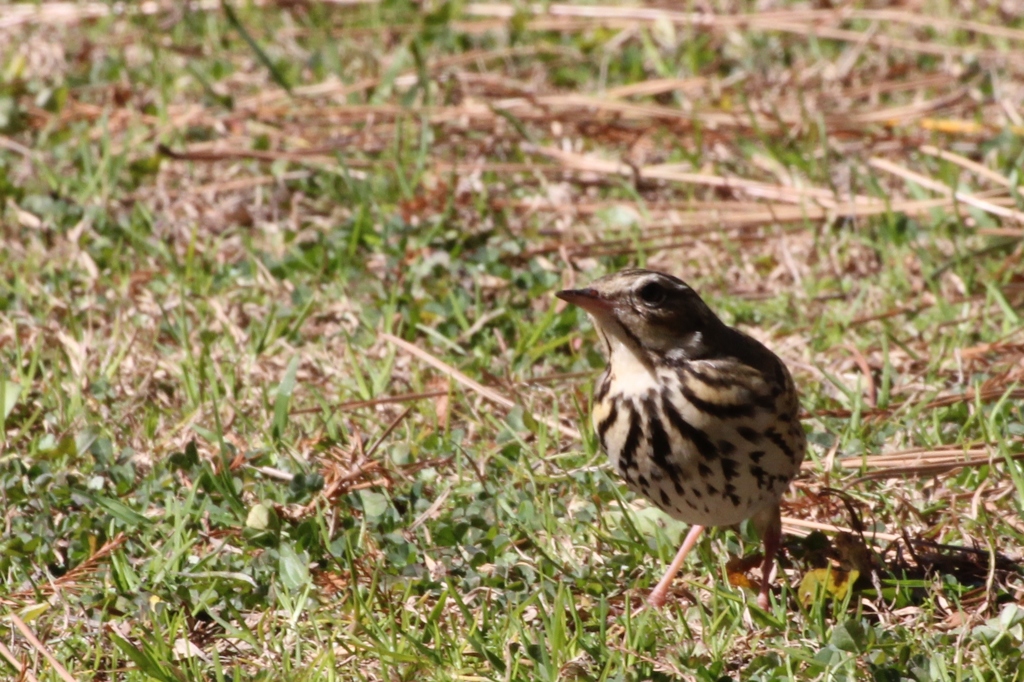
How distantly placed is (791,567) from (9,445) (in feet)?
7.07

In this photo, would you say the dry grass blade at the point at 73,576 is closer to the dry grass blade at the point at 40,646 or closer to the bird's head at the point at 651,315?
the dry grass blade at the point at 40,646

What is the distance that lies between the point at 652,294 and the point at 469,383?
1179mm

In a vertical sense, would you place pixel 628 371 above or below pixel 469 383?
above

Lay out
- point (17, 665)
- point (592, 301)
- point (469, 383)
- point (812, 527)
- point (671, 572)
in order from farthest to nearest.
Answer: point (469, 383)
point (812, 527)
point (671, 572)
point (592, 301)
point (17, 665)

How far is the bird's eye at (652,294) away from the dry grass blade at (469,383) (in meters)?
0.97

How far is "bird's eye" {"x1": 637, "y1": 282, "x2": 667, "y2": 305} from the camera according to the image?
3504 millimetres

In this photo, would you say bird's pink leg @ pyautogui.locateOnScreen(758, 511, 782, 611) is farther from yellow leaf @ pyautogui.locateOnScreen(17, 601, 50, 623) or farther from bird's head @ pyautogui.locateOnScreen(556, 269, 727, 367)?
yellow leaf @ pyautogui.locateOnScreen(17, 601, 50, 623)

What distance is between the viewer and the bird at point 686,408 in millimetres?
3461

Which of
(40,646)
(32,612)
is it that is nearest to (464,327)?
(32,612)

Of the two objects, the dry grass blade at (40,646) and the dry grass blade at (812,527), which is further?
the dry grass blade at (812,527)

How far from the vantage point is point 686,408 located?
3.47m

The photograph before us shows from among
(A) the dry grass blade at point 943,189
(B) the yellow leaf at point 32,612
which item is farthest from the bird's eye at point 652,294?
(A) the dry grass blade at point 943,189

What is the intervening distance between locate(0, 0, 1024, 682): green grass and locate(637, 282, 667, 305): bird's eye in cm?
69

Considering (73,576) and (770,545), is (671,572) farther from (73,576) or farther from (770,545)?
(73,576)
